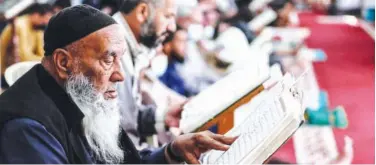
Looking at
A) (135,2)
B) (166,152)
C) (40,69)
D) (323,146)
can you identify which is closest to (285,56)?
(323,146)

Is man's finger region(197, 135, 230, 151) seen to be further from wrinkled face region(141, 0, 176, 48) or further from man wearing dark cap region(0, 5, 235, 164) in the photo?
wrinkled face region(141, 0, 176, 48)

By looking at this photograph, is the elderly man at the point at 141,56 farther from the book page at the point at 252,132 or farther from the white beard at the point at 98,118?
the book page at the point at 252,132

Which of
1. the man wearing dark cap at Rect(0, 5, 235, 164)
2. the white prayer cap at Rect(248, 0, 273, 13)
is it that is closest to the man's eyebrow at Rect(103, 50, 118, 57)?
the man wearing dark cap at Rect(0, 5, 235, 164)

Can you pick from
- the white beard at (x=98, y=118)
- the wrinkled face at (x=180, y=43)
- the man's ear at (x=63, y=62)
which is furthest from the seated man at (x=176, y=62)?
the man's ear at (x=63, y=62)

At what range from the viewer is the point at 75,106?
118 centimetres

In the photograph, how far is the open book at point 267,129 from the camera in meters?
1.14

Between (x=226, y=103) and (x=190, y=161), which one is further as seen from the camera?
(x=226, y=103)

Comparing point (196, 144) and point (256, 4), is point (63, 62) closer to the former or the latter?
point (196, 144)

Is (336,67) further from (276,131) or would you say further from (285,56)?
(276,131)

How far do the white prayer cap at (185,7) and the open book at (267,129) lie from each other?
22.8 inches

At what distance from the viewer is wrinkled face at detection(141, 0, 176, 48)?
157 cm

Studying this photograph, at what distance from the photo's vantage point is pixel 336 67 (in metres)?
2.88

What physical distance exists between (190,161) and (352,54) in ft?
5.98

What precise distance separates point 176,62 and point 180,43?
12 centimetres
